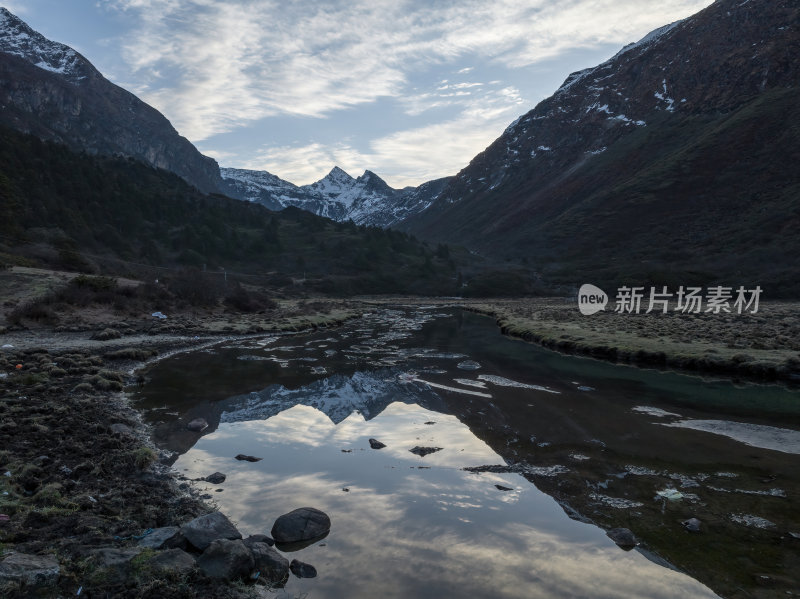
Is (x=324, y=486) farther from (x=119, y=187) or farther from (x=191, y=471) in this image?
(x=119, y=187)

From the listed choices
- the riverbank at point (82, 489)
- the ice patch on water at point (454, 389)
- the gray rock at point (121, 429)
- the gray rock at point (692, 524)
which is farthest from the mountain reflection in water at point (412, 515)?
the ice patch on water at point (454, 389)

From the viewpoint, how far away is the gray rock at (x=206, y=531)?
7.33 meters

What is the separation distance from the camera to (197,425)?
1530 cm

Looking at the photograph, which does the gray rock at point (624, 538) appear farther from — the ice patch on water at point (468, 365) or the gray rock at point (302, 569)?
the ice patch on water at point (468, 365)

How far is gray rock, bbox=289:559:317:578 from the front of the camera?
7410 millimetres

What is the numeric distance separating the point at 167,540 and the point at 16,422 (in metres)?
8.49

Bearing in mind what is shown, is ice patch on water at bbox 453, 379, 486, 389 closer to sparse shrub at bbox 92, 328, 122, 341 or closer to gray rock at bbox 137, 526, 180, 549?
gray rock at bbox 137, 526, 180, 549

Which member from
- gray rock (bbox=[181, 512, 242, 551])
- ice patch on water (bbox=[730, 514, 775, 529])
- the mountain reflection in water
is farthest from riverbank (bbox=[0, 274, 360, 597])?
ice patch on water (bbox=[730, 514, 775, 529])

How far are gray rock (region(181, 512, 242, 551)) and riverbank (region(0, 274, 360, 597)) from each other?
0.65 m

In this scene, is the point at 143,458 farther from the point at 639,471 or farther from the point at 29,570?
the point at 639,471

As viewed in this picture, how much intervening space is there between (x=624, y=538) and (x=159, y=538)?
293 inches

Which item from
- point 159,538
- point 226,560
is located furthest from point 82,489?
point 226,560

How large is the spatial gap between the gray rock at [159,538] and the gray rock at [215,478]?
300 centimetres

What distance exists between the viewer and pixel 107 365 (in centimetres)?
2495
